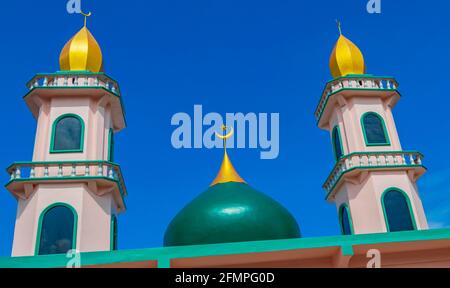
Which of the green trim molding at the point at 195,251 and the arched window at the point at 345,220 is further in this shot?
the arched window at the point at 345,220

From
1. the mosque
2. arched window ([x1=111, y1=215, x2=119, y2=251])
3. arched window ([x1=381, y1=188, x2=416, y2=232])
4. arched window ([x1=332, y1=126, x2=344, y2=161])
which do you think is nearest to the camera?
the mosque

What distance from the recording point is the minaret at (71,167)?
14250 millimetres

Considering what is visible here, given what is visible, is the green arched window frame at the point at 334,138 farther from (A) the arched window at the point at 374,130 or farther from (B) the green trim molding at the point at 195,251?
(B) the green trim molding at the point at 195,251

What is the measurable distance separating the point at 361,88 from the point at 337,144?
2387mm

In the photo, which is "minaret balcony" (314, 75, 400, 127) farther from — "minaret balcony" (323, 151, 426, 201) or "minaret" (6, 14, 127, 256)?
"minaret" (6, 14, 127, 256)

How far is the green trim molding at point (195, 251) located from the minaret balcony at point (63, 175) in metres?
5.69

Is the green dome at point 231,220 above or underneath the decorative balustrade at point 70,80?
underneath

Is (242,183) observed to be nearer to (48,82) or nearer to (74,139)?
(74,139)

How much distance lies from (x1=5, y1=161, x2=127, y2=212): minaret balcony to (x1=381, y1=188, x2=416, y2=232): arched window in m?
9.00

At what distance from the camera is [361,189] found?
17.1m

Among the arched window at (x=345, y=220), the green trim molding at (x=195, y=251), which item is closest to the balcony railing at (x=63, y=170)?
the green trim molding at (x=195, y=251)

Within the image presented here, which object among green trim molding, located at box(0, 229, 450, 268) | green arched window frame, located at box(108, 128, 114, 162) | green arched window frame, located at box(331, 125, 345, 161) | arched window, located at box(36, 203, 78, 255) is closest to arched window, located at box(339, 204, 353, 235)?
green arched window frame, located at box(331, 125, 345, 161)

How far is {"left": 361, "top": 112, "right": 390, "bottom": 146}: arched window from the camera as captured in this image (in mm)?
17906
